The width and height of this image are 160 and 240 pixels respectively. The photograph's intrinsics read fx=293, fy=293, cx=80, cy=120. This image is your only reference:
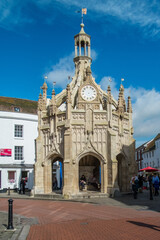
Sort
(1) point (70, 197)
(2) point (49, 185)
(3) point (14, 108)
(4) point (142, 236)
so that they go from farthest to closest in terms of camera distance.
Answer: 1. (3) point (14, 108)
2. (2) point (49, 185)
3. (1) point (70, 197)
4. (4) point (142, 236)

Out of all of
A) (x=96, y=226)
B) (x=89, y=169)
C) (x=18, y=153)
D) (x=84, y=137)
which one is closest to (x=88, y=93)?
Answer: (x=84, y=137)

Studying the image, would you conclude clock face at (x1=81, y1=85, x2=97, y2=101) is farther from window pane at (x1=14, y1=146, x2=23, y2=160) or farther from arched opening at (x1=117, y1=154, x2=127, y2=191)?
window pane at (x1=14, y1=146, x2=23, y2=160)

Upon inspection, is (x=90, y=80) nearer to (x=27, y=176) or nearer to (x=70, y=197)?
(x=70, y=197)

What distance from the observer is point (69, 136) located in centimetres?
2455

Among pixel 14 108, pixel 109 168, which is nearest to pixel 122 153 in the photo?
pixel 109 168

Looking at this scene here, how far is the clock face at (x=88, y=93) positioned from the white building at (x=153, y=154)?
115 ft

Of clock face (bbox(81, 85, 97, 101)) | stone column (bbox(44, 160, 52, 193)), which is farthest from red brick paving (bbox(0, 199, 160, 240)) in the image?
clock face (bbox(81, 85, 97, 101))

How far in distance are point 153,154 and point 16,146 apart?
34.6 metres

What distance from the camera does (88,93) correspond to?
86.2 ft

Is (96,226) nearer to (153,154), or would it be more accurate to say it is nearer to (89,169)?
(89,169)

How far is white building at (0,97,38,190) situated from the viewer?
3656cm

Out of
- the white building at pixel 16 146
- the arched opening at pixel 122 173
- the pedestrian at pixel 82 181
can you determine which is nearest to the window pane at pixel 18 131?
the white building at pixel 16 146

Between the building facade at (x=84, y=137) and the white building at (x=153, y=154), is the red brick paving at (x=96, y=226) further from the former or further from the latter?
the white building at (x=153, y=154)

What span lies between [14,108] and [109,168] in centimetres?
2147
